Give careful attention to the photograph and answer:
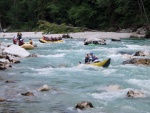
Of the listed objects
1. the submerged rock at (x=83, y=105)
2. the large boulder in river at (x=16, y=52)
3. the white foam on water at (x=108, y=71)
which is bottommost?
the white foam on water at (x=108, y=71)

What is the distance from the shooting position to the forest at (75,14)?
42.1 meters

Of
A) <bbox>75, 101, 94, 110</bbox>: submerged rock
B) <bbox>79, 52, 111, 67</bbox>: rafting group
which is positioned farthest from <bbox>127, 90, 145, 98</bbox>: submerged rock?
<bbox>79, 52, 111, 67</bbox>: rafting group

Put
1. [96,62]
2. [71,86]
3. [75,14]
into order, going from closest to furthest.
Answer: [71,86] < [96,62] < [75,14]

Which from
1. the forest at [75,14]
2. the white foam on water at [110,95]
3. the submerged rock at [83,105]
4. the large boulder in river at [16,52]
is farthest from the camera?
the forest at [75,14]

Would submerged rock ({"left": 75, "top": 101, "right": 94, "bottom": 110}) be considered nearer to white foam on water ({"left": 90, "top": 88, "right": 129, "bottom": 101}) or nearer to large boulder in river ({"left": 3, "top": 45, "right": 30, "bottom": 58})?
white foam on water ({"left": 90, "top": 88, "right": 129, "bottom": 101})

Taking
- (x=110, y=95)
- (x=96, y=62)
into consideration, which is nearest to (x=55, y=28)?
(x=96, y=62)

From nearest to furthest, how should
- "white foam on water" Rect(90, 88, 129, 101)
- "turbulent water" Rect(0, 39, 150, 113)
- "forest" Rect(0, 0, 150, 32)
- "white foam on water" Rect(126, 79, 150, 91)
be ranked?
"turbulent water" Rect(0, 39, 150, 113)
"white foam on water" Rect(90, 88, 129, 101)
"white foam on water" Rect(126, 79, 150, 91)
"forest" Rect(0, 0, 150, 32)

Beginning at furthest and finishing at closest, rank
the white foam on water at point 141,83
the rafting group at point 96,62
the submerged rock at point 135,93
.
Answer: the rafting group at point 96,62, the white foam on water at point 141,83, the submerged rock at point 135,93

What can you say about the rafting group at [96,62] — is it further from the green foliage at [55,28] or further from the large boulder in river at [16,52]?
the green foliage at [55,28]

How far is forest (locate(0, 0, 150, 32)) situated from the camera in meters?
42.1

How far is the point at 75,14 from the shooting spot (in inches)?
1900

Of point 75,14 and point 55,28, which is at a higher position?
point 75,14

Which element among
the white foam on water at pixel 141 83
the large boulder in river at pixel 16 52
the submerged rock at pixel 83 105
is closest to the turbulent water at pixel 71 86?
the white foam on water at pixel 141 83

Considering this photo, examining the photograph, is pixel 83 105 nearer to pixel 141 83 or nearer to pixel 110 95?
pixel 110 95
